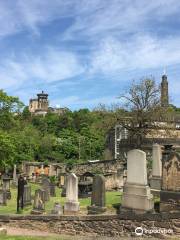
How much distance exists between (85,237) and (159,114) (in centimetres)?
2474

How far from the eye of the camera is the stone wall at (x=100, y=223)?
1172cm

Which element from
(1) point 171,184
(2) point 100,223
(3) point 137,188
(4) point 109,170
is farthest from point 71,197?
(4) point 109,170

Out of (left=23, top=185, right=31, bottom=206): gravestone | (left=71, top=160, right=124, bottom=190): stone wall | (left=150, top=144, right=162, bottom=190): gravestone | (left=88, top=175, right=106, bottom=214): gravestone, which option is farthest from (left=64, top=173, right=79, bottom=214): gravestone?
(left=71, top=160, right=124, bottom=190): stone wall

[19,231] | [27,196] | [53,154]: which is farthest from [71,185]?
[53,154]

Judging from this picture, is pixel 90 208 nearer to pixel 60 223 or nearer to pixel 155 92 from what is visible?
pixel 60 223

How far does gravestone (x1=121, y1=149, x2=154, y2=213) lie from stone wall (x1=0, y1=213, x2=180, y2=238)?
47.0 inches

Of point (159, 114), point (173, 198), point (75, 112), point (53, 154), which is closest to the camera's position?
point (173, 198)

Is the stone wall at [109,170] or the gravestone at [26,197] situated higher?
the stone wall at [109,170]

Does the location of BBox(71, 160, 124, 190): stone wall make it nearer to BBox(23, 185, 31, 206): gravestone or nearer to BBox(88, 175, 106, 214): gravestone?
BBox(23, 185, 31, 206): gravestone

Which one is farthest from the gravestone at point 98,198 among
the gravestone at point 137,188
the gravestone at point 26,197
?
the gravestone at point 26,197

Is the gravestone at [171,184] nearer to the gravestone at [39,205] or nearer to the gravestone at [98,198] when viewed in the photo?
the gravestone at [98,198]

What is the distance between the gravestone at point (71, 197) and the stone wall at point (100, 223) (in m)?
1.44

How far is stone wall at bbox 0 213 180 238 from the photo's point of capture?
1172 centimetres

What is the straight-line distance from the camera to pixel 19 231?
14547 mm
